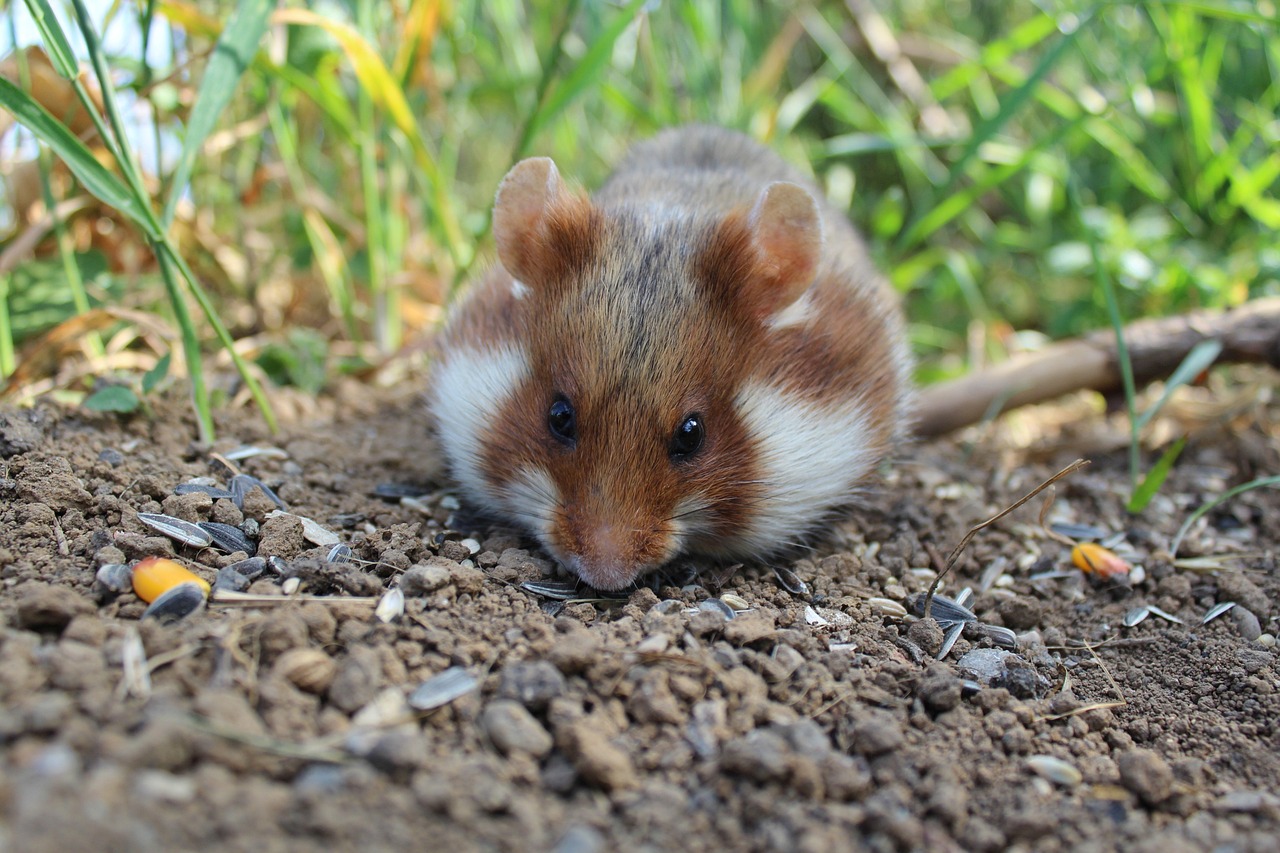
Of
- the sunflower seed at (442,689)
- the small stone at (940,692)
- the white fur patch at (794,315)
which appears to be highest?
the white fur patch at (794,315)

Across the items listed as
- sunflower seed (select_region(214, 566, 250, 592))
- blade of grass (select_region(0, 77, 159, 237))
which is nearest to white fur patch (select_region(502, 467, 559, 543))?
sunflower seed (select_region(214, 566, 250, 592))

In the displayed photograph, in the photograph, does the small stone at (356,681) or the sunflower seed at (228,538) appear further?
the sunflower seed at (228,538)

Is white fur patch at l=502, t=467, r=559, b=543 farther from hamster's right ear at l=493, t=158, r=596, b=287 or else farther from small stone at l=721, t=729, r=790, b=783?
small stone at l=721, t=729, r=790, b=783

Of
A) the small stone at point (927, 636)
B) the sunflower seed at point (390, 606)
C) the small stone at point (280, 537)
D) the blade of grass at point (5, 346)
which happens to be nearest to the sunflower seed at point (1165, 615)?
the small stone at point (927, 636)

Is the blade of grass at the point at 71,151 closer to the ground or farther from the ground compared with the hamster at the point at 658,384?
farther from the ground

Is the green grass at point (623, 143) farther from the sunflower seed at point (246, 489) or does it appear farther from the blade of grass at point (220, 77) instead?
the sunflower seed at point (246, 489)
